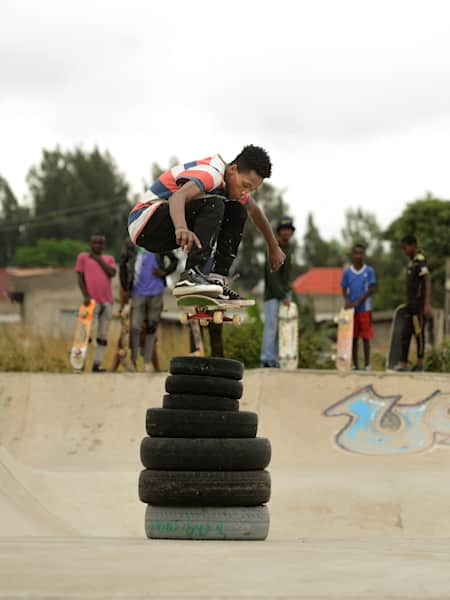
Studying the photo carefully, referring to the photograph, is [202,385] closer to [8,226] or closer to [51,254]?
[51,254]

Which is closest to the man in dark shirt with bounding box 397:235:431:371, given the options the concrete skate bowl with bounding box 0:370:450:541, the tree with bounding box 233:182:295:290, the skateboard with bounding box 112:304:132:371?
→ the concrete skate bowl with bounding box 0:370:450:541

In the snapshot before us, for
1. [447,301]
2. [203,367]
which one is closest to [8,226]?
[447,301]

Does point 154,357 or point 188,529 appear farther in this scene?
point 154,357

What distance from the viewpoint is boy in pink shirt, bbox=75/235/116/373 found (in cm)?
1296

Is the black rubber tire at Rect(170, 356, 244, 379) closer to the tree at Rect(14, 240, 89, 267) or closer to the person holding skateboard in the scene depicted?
the person holding skateboard

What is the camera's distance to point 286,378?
12508 millimetres

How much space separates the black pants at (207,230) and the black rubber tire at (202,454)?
1157 mm

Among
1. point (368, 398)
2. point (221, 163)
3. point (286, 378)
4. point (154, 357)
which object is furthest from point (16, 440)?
point (221, 163)

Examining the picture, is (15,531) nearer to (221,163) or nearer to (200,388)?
(200,388)

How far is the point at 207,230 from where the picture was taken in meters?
6.20

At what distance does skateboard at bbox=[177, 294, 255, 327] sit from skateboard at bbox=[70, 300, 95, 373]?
21.2 feet

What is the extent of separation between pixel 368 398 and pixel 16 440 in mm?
4514

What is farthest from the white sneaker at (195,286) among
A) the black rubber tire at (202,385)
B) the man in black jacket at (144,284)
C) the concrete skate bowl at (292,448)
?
Result: the man in black jacket at (144,284)

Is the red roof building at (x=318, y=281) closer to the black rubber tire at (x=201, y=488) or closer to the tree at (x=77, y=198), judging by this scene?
the tree at (x=77, y=198)
